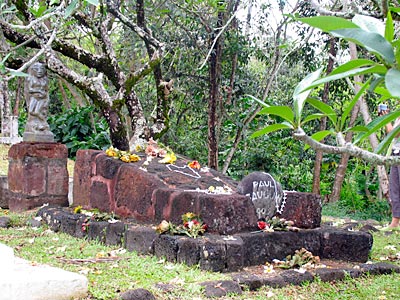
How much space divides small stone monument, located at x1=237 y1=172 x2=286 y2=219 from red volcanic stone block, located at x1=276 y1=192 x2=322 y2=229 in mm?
94

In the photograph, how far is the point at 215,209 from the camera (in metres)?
3.88

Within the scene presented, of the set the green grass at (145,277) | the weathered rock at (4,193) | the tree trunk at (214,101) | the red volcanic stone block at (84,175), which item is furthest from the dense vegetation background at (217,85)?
the green grass at (145,277)

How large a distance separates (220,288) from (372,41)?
239 cm

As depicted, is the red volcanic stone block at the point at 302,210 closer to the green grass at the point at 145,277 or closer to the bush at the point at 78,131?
the green grass at the point at 145,277

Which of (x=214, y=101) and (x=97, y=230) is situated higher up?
(x=214, y=101)

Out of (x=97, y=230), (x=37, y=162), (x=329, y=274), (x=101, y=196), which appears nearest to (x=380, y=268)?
(x=329, y=274)

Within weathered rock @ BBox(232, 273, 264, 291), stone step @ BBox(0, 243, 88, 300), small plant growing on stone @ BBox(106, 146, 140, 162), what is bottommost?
weathered rock @ BBox(232, 273, 264, 291)

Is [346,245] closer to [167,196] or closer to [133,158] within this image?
[167,196]

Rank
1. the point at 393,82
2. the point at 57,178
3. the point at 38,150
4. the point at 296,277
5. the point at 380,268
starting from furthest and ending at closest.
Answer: the point at 57,178 < the point at 38,150 < the point at 380,268 < the point at 296,277 < the point at 393,82

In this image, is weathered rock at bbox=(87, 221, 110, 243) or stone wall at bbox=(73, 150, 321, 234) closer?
stone wall at bbox=(73, 150, 321, 234)

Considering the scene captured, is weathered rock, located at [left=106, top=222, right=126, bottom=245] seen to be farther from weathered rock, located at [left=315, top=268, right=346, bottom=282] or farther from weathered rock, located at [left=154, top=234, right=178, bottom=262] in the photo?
weathered rock, located at [left=315, top=268, right=346, bottom=282]

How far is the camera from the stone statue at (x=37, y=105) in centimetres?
601

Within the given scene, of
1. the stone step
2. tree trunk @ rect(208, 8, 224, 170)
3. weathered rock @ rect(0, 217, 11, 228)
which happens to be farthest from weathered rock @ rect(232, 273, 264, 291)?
tree trunk @ rect(208, 8, 224, 170)

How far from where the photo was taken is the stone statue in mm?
6012
